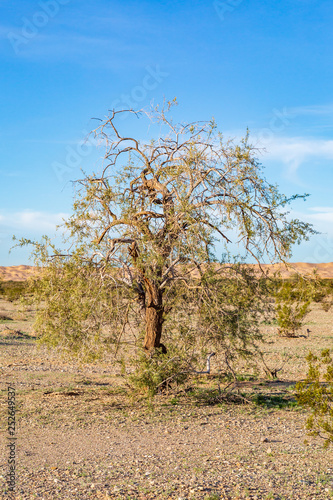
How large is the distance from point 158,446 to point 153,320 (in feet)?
10.3

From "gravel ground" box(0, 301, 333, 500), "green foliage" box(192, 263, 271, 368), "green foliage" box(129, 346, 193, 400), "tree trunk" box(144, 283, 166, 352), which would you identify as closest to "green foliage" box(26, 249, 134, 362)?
"tree trunk" box(144, 283, 166, 352)

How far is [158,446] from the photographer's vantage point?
23.5 ft

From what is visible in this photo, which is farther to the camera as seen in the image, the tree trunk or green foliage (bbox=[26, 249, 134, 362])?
the tree trunk

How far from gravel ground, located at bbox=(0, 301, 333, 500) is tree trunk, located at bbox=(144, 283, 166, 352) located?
1116mm

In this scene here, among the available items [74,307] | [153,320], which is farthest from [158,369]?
[74,307]

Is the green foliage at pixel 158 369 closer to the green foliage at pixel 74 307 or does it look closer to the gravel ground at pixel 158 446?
the gravel ground at pixel 158 446

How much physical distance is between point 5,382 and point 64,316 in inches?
136

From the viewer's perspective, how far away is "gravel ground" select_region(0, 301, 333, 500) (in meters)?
5.57

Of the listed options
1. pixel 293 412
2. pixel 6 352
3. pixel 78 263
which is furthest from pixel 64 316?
pixel 6 352

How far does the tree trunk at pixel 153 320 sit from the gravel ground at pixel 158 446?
1.12 meters

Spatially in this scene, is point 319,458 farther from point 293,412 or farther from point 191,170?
point 191,170

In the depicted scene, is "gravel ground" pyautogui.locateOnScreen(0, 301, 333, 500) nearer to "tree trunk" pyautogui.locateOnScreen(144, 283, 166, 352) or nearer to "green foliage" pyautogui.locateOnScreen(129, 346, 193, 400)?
"green foliage" pyautogui.locateOnScreen(129, 346, 193, 400)

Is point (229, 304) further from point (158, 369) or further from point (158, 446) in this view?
point (158, 446)

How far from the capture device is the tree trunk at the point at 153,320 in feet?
32.5
